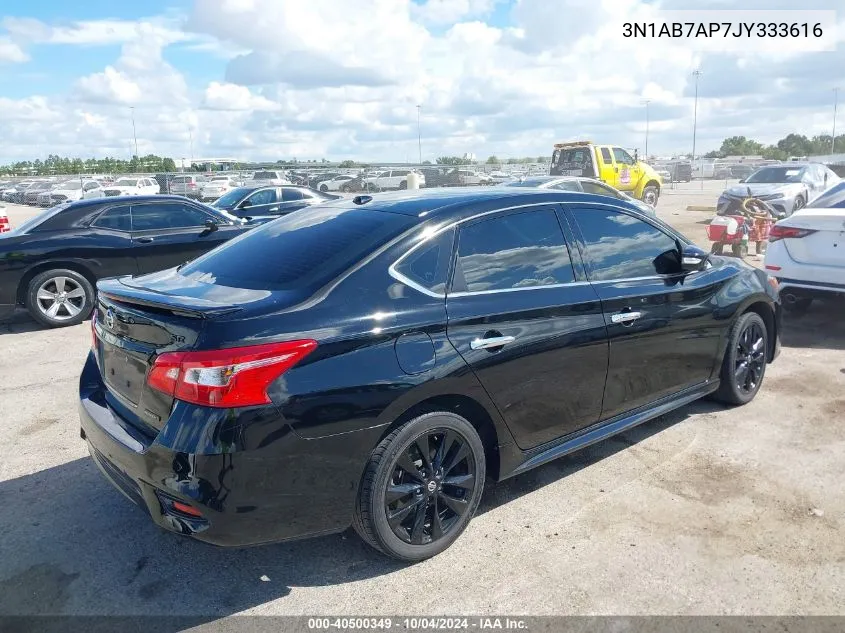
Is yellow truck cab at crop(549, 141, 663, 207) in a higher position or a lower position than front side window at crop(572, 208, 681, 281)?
higher

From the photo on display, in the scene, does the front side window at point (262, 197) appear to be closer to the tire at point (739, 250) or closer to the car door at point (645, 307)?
the tire at point (739, 250)

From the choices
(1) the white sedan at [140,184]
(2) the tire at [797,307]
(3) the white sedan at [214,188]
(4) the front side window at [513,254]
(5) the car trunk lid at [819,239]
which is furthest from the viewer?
(1) the white sedan at [140,184]

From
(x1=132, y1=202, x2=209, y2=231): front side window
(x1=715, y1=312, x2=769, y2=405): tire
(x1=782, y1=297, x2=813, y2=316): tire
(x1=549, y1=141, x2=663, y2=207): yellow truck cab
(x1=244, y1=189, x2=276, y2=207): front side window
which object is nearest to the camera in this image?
(x1=715, y1=312, x2=769, y2=405): tire

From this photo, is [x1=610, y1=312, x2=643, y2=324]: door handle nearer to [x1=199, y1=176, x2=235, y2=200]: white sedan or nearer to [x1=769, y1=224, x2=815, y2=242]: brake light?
[x1=769, y1=224, x2=815, y2=242]: brake light

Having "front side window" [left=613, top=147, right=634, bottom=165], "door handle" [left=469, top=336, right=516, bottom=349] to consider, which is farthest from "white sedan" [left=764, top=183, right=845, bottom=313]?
"front side window" [left=613, top=147, right=634, bottom=165]

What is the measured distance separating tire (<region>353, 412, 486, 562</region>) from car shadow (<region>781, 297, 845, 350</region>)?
A: 4.86 m

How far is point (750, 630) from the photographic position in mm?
2754

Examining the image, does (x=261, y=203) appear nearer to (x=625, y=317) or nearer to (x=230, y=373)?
(x=625, y=317)

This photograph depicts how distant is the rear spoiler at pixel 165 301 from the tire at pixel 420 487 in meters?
0.89

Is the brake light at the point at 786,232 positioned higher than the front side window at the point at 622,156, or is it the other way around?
the front side window at the point at 622,156

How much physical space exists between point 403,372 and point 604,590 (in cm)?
129

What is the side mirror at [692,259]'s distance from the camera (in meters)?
4.44

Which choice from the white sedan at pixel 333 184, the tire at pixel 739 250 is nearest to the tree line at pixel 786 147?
the white sedan at pixel 333 184

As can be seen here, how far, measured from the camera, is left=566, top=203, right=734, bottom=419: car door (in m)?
3.97
